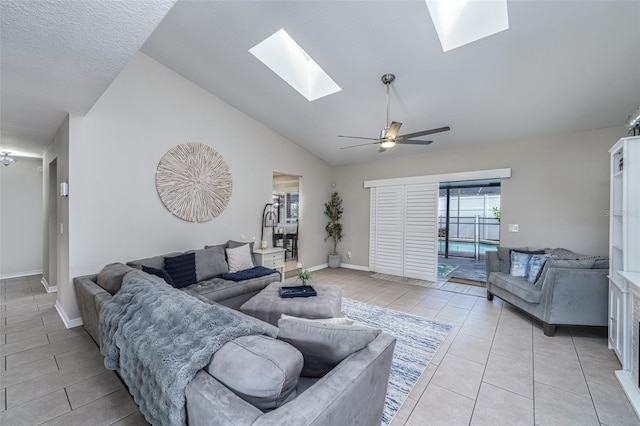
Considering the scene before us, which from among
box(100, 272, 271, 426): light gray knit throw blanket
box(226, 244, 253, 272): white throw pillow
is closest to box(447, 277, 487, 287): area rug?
box(226, 244, 253, 272): white throw pillow

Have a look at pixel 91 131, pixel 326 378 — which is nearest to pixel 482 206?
pixel 326 378

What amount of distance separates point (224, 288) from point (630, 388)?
3.85 meters

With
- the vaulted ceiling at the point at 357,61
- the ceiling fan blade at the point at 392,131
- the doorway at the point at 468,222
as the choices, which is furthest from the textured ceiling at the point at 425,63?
the doorway at the point at 468,222

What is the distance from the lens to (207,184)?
165 inches

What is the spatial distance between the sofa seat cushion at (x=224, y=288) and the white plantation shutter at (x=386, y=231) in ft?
10.0

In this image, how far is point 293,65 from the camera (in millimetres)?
3771

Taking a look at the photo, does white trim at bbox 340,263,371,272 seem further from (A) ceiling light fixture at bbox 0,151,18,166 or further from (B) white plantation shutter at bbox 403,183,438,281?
(A) ceiling light fixture at bbox 0,151,18,166

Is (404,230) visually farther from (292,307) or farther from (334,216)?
(292,307)

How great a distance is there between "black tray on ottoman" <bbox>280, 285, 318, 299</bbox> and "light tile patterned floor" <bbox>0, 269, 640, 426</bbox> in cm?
136

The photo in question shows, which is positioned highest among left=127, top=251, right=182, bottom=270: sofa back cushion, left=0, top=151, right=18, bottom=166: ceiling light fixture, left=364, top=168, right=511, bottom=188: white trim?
left=0, top=151, right=18, bottom=166: ceiling light fixture

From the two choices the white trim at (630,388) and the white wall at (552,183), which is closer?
the white trim at (630,388)

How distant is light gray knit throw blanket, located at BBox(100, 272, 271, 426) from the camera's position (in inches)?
43.2

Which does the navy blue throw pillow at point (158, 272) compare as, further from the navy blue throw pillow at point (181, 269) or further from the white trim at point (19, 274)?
the white trim at point (19, 274)

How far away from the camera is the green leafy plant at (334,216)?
670cm
